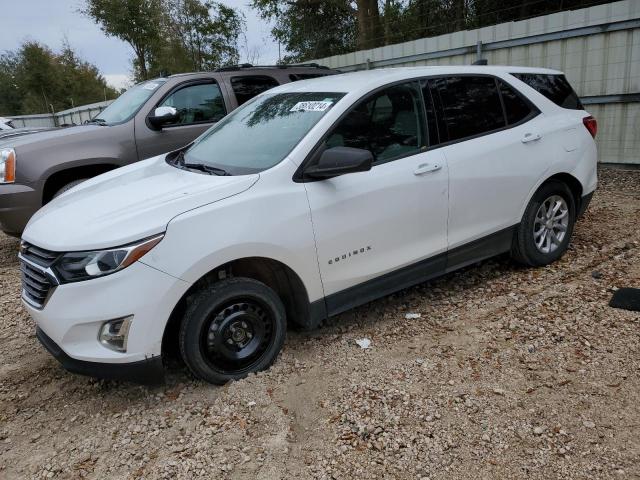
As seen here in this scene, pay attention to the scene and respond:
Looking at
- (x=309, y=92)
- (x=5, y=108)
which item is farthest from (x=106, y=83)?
(x=309, y=92)

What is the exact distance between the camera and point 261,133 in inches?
142

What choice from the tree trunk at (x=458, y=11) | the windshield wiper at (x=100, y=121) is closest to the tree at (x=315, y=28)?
the tree trunk at (x=458, y=11)

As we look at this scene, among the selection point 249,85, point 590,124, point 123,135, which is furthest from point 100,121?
point 590,124

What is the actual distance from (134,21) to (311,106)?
67.3 feet

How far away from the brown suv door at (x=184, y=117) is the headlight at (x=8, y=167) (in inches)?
48.7

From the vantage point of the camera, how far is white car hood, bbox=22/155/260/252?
2.69 metres

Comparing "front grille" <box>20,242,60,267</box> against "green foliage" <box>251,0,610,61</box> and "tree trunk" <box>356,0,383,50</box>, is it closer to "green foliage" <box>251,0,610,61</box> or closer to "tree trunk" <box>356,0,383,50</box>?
"green foliage" <box>251,0,610,61</box>

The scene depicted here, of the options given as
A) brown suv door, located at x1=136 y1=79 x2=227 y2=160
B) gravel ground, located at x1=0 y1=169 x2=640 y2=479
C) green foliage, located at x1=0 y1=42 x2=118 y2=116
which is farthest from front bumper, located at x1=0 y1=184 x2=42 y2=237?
green foliage, located at x1=0 y1=42 x2=118 y2=116

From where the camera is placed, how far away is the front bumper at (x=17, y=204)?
5.15 meters

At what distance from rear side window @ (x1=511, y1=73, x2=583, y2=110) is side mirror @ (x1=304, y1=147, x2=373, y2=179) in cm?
211

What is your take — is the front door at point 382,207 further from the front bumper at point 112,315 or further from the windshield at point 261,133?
the front bumper at point 112,315

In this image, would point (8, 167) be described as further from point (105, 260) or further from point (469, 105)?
point (469, 105)

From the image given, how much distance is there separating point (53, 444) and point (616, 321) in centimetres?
356

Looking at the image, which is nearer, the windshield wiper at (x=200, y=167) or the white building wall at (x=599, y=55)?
the windshield wiper at (x=200, y=167)
